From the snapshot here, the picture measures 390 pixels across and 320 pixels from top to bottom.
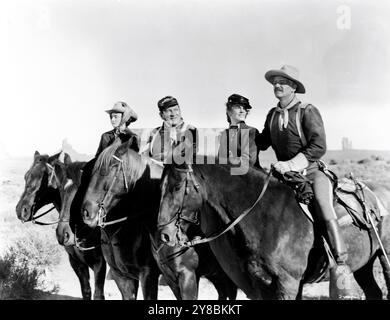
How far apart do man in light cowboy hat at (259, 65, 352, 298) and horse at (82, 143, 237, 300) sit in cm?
155

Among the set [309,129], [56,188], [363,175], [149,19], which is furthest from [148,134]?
[363,175]

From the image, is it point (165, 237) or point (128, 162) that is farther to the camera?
point (128, 162)

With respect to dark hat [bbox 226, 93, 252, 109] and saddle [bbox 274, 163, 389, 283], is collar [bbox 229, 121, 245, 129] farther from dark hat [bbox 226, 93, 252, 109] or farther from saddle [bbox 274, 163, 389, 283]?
saddle [bbox 274, 163, 389, 283]

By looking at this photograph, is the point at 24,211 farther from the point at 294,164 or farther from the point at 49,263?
the point at 49,263

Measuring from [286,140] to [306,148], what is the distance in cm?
24

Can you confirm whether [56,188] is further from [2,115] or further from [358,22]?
[358,22]

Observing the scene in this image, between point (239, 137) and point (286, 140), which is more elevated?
point (239, 137)

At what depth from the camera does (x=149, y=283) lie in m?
6.35

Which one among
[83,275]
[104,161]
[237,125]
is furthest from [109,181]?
[83,275]

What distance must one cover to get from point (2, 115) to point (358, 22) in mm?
9849

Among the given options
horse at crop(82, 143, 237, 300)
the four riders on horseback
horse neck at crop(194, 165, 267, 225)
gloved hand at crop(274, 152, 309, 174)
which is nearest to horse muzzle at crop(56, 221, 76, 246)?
horse at crop(82, 143, 237, 300)

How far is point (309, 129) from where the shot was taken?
17.7 ft

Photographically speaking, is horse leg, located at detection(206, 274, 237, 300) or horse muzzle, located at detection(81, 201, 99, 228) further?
horse leg, located at detection(206, 274, 237, 300)

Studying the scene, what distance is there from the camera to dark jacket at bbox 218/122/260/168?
617cm
